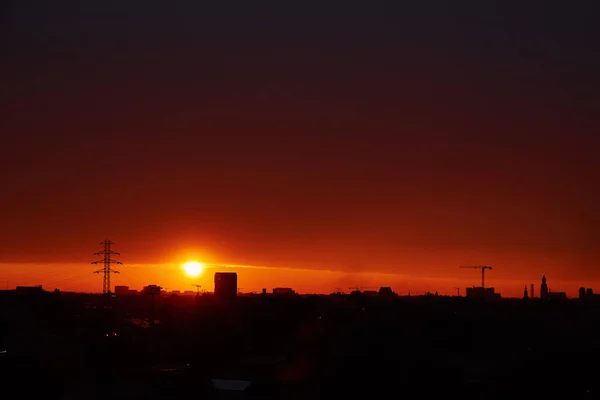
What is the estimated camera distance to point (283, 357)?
89.6 meters

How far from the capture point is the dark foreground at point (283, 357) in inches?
2736

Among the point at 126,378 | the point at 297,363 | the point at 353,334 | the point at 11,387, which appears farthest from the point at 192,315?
the point at 11,387

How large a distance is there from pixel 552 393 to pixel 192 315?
77.9 metres

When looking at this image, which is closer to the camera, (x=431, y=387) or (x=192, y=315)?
(x=431, y=387)

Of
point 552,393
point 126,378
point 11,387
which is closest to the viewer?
point 11,387

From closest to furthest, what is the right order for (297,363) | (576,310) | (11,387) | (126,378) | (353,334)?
(11,387) < (126,378) < (297,363) < (353,334) < (576,310)

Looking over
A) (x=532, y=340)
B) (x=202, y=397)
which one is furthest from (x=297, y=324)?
(x=202, y=397)

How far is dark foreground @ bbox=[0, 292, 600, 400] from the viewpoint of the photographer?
2736 inches

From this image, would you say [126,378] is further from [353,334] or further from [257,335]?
[257,335]

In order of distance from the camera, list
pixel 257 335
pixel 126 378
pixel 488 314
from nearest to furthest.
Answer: pixel 126 378 < pixel 257 335 < pixel 488 314

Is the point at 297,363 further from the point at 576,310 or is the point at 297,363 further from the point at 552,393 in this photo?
the point at 576,310

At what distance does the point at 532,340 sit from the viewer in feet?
378

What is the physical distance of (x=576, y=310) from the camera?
7579 inches

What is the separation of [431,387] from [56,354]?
33.4m
